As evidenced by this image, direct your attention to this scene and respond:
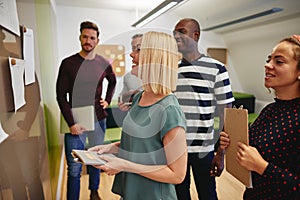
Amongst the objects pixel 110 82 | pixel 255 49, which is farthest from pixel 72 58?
pixel 255 49

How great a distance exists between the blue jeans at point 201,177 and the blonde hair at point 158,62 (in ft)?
2.63

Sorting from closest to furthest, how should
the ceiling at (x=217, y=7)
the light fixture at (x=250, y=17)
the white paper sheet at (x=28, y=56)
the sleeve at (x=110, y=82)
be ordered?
the white paper sheet at (x=28, y=56)
the sleeve at (x=110, y=82)
the light fixture at (x=250, y=17)
the ceiling at (x=217, y=7)

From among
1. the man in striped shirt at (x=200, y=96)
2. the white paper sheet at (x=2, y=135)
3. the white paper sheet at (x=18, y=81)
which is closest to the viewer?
the white paper sheet at (x=2, y=135)

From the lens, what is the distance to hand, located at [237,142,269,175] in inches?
32.4

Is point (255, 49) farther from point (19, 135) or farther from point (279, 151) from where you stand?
point (19, 135)

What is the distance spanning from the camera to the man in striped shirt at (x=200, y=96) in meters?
1.39

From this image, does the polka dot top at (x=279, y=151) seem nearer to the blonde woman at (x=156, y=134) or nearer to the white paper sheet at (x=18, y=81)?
the blonde woman at (x=156, y=134)

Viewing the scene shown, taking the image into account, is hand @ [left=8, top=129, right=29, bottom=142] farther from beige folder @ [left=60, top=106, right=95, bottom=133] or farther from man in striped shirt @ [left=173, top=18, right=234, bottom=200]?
man in striped shirt @ [left=173, top=18, right=234, bottom=200]

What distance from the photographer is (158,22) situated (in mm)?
4070

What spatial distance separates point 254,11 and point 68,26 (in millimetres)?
2775

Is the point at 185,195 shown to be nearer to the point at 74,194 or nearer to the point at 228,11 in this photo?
the point at 74,194

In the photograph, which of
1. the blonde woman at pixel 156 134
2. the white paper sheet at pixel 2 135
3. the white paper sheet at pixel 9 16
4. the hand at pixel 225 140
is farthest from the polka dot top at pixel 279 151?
the white paper sheet at pixel 9 16

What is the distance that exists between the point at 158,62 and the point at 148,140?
0.27 m

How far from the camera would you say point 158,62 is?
779 millimetres
